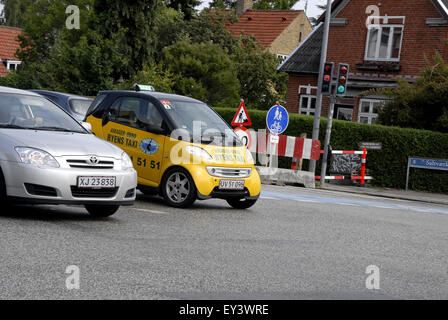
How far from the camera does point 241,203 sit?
12.8m

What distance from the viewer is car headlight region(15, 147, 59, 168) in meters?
9.07

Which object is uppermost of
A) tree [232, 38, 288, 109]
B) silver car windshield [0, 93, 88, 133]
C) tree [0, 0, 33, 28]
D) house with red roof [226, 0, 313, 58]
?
tree [0, 0, 33, 28]

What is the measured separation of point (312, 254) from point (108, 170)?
2.84 metres

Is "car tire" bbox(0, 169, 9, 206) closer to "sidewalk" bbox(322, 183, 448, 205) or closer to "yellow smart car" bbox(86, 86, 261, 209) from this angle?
"yellow smart car" bbox(86, 86, 261, 209)

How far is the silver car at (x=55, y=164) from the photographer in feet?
29.7

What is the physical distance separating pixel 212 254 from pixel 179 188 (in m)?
3.97

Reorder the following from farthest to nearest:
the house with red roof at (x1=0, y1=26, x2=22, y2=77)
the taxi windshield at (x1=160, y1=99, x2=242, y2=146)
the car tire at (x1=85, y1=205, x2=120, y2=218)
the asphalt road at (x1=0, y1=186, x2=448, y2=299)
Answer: the house with red roof at (x1=0, y1=26, x2=22, y2=77)
the taxi windshield at (x1=160, y1=99, x2=242, y2=146)
the car tire at (x1=85, y1=205, x2=120, y2=218)
the asphalt road at (x1=0, y1=186, x2=448, y2=299)

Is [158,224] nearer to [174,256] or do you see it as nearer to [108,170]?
[108,170]

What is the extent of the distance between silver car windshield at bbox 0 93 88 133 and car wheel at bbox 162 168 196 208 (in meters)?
1.88

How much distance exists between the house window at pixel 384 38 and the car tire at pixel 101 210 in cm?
2487

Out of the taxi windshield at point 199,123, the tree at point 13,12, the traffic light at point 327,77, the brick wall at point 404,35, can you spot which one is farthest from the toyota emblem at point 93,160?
the tree at point 13,12

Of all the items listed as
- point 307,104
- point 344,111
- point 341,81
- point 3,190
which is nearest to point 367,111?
point 344,111

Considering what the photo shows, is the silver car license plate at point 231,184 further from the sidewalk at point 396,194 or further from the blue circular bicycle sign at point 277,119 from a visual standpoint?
the sidewalk at point 396,194

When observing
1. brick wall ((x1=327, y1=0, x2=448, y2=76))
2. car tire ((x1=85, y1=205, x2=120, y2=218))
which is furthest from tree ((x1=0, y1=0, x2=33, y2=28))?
car tire ((x1=85, y1=205, x2=120, y2=218))
